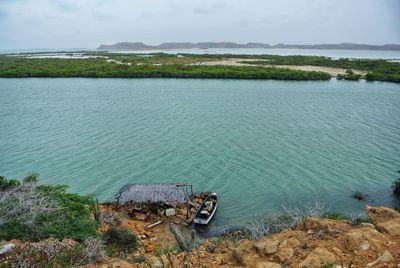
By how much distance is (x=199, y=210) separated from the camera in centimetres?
1806

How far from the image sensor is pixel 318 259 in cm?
759

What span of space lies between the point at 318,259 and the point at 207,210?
10.8 meters

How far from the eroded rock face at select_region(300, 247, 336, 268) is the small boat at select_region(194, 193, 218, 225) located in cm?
992

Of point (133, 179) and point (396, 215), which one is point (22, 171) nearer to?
point (133, 179)

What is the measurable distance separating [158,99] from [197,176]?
91.7 feet

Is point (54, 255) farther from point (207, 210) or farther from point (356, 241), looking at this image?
point (207, 210)

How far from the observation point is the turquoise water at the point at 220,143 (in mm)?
21953

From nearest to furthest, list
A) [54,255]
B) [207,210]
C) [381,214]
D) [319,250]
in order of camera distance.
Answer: [319,250] → [54,255] → [381,214] → [207,210]

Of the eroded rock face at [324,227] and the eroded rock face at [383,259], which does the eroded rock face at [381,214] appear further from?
the eroded rock face at [383,259]

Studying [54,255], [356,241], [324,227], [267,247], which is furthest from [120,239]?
[356,241]

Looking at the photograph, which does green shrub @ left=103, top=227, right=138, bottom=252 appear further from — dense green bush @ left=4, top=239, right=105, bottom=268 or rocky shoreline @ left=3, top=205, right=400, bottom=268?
rocky shoreline @ left=3, top=205, right=400, bottom=268

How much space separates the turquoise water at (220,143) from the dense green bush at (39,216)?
21.7 feet

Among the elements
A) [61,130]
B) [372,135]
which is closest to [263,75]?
[372,135]

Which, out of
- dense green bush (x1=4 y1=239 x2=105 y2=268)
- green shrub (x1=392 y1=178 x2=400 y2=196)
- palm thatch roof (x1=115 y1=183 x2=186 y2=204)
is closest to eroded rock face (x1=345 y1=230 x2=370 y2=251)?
dense green bush (x1=4 y1=239 x2=105 y2=268)
